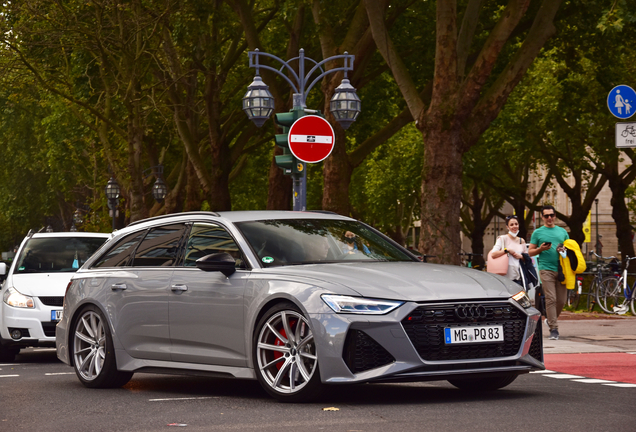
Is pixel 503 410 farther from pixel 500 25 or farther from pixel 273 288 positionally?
pixel 500 25

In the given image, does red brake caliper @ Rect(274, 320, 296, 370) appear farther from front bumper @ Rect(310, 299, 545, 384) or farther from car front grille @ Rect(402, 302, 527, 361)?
car front grille @ Rect(402, 302, 527, 361)

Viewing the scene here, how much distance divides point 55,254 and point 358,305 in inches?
320

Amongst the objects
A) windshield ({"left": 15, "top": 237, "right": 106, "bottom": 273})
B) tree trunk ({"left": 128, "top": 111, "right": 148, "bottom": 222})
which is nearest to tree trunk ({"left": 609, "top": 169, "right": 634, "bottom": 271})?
tree trunk ({"left": 128, "top": 111, "right": 148, "bottom": 222})

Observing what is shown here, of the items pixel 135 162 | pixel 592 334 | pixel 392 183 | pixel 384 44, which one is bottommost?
pixel 592 334

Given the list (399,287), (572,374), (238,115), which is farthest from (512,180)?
(399,287)

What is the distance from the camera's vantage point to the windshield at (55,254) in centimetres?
Result: 1455

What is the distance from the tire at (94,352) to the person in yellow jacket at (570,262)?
7.64 m

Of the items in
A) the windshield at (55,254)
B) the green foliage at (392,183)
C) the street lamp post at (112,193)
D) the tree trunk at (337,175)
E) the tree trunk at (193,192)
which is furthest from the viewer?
the green foliage at (392,183)

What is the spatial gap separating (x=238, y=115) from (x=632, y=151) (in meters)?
12.8

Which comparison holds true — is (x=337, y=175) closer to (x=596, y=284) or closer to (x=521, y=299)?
(x=596, y=284)

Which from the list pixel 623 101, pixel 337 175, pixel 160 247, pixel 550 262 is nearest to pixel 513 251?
pixel 550 262

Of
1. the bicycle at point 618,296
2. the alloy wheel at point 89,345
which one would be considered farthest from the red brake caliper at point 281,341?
the bicycle at point 618,296

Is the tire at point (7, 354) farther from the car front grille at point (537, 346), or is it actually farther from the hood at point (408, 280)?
the car front grille at point (537, 346)

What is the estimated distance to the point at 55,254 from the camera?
14.8 m
